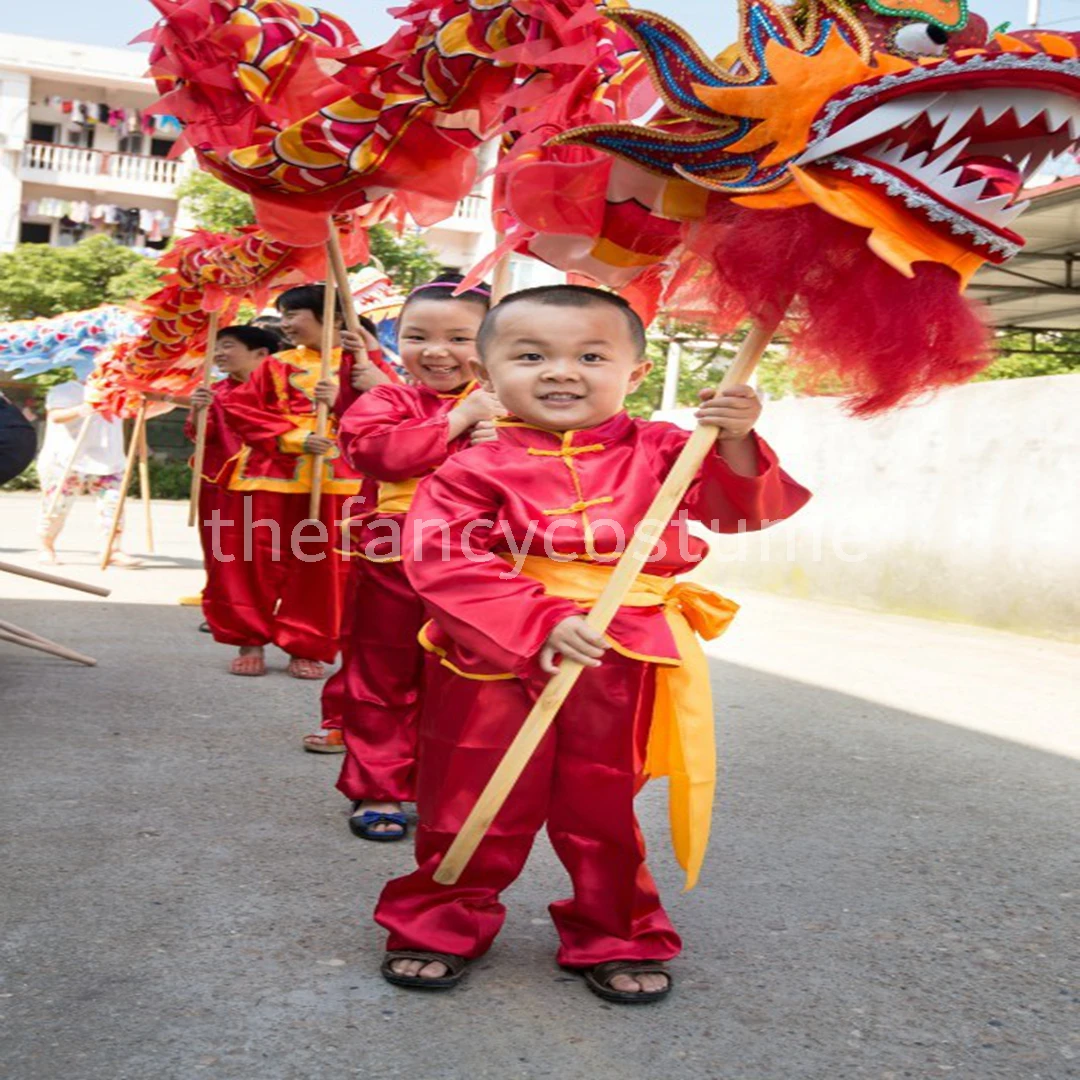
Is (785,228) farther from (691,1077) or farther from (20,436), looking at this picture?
(20,436)

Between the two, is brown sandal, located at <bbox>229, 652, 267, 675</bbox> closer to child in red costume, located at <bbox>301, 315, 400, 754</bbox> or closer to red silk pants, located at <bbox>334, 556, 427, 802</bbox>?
child in red costume, located at <bbox>301, 315, 400, 754</bbox>

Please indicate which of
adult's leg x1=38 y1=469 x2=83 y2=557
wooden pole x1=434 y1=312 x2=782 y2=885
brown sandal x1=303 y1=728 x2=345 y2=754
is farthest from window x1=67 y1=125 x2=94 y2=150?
wooden pole x1=434 y1=312 x2=782 y2=885

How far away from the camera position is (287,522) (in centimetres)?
623

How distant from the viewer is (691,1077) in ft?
7.54

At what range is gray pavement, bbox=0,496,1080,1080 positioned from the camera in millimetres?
2365

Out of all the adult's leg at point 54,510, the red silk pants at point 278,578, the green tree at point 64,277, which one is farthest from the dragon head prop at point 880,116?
the green tree at point 64,277

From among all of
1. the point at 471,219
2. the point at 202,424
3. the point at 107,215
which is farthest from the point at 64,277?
the point at 202,424

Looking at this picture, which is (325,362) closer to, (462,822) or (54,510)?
(462,822)

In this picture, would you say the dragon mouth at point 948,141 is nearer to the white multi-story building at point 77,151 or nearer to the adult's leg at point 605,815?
the adult's leg at point 605,815

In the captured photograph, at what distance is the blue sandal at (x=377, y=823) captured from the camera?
365 cm

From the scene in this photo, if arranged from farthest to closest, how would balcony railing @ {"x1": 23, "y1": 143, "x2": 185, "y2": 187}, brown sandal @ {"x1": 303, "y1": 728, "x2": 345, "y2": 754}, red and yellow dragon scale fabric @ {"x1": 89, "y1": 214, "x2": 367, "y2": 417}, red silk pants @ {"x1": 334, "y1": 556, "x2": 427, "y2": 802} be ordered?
1. balcony railing @ {"x1": 23, "y1": 143, "x2": 185, "y2": 187}
2. red and yellow dragon scale fabric @ {"x1": 89, "y1": 214, "x2": 367, "y2": 417}
3. brown sandal @ {"x1": 303, "y1": 728, "x2": 345, "y2": 754}
4. red silk pants @ {"x1": 334, "y1": 556, "x2": 427, "y2": 802}

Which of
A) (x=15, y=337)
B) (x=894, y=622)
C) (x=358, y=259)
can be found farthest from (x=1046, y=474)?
(x=15, y=337)

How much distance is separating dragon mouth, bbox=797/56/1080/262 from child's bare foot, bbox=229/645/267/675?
14.5ft

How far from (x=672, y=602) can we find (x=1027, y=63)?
1172 millimetres
